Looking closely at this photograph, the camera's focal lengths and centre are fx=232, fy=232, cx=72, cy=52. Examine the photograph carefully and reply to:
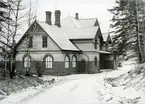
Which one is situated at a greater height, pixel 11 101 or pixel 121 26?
pixel 121 26

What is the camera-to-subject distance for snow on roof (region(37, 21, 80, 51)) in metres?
34.3

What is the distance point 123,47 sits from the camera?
33.7 metres

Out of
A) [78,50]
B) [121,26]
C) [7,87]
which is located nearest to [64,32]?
[78,50]

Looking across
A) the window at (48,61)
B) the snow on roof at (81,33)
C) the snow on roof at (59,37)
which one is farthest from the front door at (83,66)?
the window at (48,61)

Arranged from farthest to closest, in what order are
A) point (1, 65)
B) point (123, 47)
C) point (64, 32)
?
point (64, 32)
point (123, 47)
point (1, 65)

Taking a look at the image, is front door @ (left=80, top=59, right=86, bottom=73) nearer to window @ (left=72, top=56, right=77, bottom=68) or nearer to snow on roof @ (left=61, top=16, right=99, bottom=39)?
window @ (left=72, top=56, right=77, bottom=68)

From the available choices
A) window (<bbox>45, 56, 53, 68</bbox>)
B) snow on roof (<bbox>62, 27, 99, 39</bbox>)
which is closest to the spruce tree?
snow on roof (<bbox>62, 27, 99, 39</bbox>)

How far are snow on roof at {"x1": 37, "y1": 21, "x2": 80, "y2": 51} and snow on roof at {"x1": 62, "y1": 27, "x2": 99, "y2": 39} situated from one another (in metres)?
1.47

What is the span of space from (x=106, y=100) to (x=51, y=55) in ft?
71.9

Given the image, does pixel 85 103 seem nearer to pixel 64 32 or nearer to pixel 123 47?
pixel 123 47

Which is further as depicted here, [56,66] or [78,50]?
[78,50]

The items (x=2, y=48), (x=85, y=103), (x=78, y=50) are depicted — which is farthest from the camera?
(x=78, y=50)

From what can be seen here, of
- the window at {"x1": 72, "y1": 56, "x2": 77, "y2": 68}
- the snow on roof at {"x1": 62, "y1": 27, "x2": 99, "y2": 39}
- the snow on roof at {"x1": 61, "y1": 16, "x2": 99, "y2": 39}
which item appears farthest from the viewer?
the snow on roof at {"x1": 61, "y1": 16, "x2": 99, "y2": 39}

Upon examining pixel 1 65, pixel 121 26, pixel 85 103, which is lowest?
pixel 85 103
